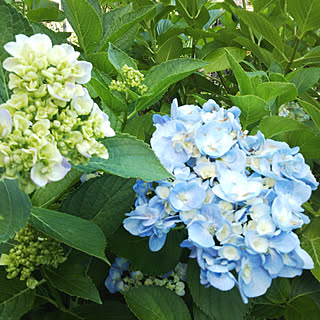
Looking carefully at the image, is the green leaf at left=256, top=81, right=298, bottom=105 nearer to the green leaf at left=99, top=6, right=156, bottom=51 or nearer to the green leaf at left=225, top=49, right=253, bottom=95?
the green leaf at left=225, top=49, right=253, bottom=95

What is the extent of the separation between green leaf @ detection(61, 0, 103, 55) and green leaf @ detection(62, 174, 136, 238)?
1.18ft

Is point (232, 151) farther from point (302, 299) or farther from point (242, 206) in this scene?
point (302, 299)

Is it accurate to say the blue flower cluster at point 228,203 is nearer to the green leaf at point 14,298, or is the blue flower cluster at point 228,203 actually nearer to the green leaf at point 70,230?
the green leaf at point 70,230

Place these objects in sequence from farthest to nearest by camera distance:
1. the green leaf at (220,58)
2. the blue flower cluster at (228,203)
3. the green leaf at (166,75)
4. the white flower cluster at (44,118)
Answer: the green leaf at (220,58), the green leaf at (166,75), the blue flower cluster at (228,203), the white flower cluster at (44,118)

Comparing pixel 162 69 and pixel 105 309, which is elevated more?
pixel 162 69

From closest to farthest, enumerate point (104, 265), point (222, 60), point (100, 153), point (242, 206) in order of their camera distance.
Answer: point (100, 153) < point (242, 206) < point (104, 265) < point (222, 60)

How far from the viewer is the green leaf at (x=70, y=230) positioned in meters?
0.49

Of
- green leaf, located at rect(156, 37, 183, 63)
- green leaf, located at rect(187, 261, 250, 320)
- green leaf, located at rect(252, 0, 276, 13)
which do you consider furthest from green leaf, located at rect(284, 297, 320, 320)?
green leaf, located at rect(252, 0, 276, 13)

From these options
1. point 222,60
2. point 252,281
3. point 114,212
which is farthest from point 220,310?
point 222,60

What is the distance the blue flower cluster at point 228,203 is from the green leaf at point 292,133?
0.38ft

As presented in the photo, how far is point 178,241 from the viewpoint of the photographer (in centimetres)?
66

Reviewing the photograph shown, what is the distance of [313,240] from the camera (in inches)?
31.0

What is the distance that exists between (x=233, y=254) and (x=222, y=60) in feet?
2.38

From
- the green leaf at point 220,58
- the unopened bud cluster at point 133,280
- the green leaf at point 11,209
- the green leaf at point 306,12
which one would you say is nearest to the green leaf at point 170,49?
the green leaf at point 220,58
